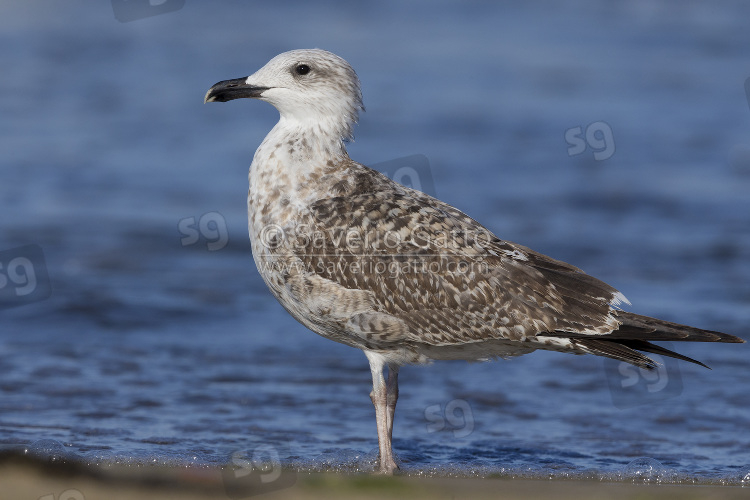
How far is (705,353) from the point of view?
9.29 m

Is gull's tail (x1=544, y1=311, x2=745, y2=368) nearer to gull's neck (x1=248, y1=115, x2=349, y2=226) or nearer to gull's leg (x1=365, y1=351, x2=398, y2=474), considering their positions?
gull's leg (x1=365, y1=351, x2=398, y2=474)

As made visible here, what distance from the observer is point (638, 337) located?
6371mm

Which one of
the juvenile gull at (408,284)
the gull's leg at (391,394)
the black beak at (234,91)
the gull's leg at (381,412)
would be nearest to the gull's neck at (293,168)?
the juvenile gull at (408,284)

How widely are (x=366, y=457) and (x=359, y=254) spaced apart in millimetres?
1438

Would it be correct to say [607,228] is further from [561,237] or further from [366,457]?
[366,457]

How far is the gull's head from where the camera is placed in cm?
700

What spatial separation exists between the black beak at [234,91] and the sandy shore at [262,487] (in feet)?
7.61

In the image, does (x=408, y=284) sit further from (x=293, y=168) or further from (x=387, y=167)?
(x=387, y=167)

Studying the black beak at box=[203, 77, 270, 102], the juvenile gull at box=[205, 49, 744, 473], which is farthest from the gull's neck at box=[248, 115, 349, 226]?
the black beak at box=[203, 77, 270, 102]

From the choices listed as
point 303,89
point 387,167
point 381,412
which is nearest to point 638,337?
point 381,412

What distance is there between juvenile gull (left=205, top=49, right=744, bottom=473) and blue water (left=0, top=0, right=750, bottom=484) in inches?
32.9

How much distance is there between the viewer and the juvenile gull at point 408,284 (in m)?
6.47

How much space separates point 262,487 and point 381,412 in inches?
53.2

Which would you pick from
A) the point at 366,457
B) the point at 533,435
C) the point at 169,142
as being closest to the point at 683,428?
the point at 533,435
